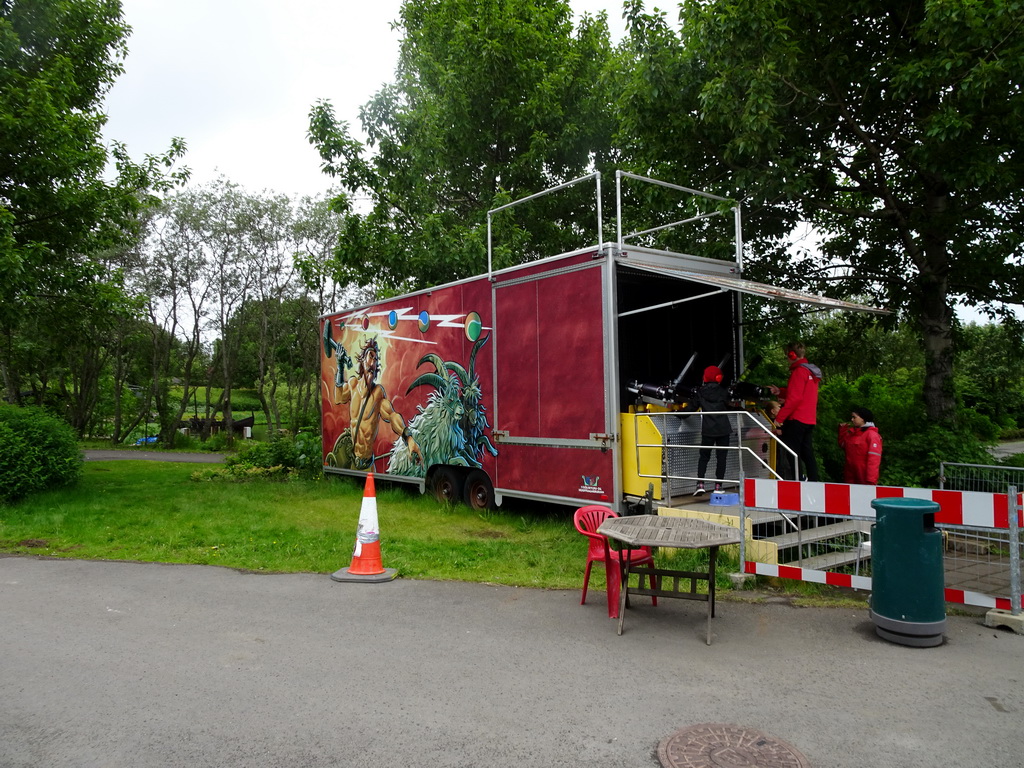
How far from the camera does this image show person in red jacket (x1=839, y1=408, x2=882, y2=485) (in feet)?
28.6

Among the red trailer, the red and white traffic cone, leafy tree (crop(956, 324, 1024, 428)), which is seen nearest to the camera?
the red and white traffic cone

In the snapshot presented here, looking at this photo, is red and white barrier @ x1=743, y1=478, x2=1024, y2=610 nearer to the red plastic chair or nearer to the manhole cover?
the red plastic chair

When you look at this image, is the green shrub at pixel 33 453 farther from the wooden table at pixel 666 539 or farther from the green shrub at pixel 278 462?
the wooden table at pixel 666 539

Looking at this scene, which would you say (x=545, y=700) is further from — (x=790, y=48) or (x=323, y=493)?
(x=323, y=493)

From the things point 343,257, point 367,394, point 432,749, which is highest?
point 343,257

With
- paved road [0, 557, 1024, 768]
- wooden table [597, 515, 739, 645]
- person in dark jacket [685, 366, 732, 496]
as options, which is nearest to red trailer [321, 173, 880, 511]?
person in dark jacket [685, 366, 732, 496]

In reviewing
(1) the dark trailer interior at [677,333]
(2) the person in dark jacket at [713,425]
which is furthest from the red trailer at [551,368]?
(2) the person in dark jacket at [713,425]

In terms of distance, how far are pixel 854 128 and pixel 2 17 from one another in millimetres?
12877

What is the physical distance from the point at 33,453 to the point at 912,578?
39.2ft

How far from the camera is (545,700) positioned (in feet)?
12.9

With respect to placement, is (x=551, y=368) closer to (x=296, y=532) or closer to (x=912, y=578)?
(x=296, y=532)

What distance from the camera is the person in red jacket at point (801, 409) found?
8.14 metres

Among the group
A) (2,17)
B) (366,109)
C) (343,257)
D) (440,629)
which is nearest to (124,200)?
(2,17)

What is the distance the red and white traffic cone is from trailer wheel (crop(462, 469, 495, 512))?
303 cm
